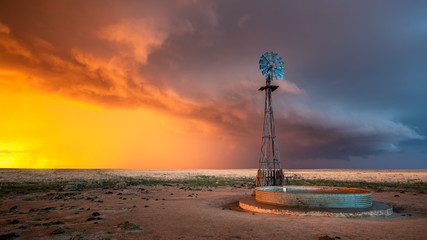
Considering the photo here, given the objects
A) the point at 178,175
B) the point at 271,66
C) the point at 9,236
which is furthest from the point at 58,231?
the point at 178,175

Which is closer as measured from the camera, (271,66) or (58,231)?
(58,231)

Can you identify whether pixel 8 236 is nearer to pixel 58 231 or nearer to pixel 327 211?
pixel 58 231

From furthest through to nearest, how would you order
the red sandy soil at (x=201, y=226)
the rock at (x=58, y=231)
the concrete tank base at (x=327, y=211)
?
the concrete tank base at (x=327, y=211)
the rock at (x=58, y=231)
the red sandy soil at (x=201, y=226)

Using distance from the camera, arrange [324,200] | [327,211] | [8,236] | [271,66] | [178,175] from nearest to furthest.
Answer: [8,236] < [327,211] < [324,200] < [271,66] < [178,175]

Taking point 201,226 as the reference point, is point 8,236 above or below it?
below

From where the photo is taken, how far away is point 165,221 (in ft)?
42.2

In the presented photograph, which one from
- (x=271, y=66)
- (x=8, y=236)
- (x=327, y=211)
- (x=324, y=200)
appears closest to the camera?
(x=8, y=236)

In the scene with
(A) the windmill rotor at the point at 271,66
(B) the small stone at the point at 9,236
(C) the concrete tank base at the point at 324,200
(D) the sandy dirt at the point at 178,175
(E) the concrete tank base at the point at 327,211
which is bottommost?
(D) the sandy dirt at the point at 178,175

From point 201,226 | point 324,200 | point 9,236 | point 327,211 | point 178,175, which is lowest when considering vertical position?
point 178,175

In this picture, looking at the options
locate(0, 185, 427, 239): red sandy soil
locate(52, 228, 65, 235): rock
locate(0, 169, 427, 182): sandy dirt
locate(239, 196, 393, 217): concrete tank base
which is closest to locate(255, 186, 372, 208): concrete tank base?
locate(239, 196, 393, 217): concrete tank base

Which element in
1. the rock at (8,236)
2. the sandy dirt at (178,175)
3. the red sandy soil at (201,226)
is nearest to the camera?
the rock at (8,236)

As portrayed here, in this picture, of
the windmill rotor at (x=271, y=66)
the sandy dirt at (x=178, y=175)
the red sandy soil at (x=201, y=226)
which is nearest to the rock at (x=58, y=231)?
the red sandy soil at (x=201, y=226)

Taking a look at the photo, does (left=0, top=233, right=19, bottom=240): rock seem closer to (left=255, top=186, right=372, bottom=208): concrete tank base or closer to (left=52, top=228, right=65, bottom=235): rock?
(left=52, top=228, right=65, bottom=235): rock

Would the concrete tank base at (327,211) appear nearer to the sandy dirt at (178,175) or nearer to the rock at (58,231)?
the rock at (58,231)
